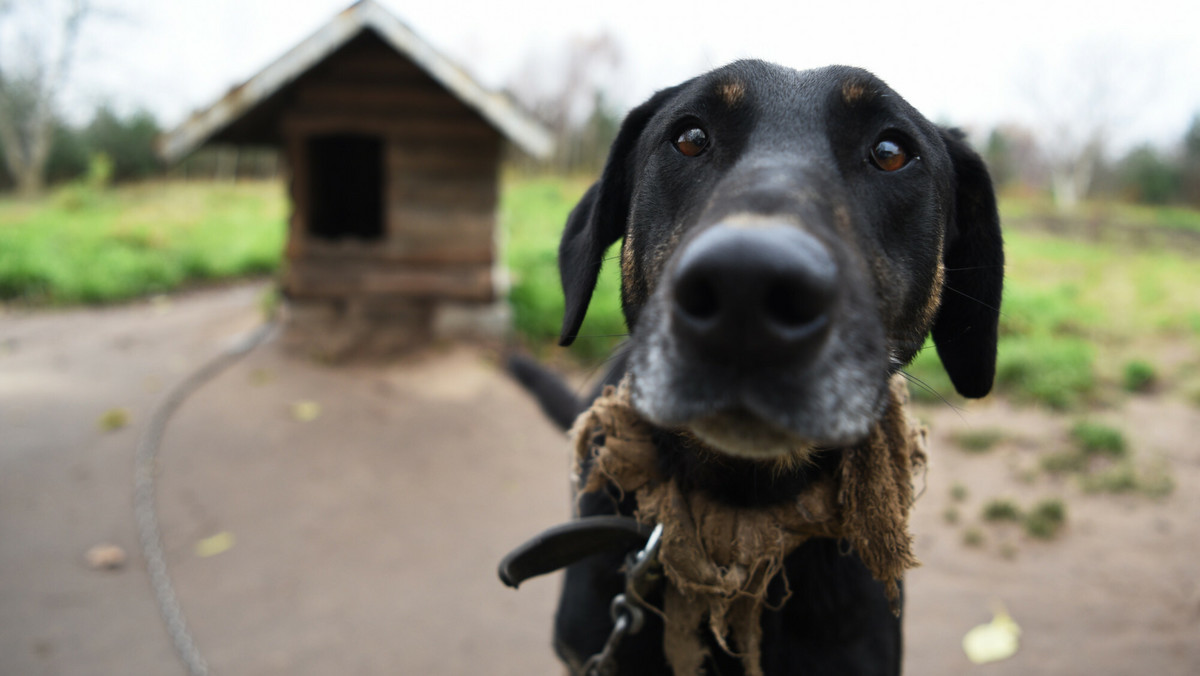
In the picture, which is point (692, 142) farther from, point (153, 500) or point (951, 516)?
point (153, 500)

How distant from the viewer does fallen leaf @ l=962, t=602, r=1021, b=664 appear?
133 inches

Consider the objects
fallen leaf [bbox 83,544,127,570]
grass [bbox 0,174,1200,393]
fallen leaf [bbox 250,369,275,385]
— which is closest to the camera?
fallen leaf [bbox 83,544,127,570]

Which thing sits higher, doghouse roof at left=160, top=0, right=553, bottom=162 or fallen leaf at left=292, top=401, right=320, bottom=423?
doghouse roof at left=160, top=0, right=553, bottom=162

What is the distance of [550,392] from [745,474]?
7.74ft

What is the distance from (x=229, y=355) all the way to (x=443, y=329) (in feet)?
7.37

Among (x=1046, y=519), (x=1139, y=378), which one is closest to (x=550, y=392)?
(x=1046, y=519)

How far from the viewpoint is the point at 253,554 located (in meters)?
4.12

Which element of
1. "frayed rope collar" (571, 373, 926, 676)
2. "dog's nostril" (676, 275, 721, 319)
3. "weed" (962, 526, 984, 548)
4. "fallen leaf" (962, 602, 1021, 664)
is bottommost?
"fallen leaf" (962, 602, 1021, 664)

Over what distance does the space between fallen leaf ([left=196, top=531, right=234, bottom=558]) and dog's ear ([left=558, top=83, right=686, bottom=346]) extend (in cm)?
332

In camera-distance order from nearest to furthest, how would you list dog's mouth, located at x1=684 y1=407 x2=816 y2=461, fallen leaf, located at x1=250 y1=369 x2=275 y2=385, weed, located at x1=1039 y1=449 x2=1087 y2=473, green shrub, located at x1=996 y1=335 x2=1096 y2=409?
dog's mouth, located at x1=684 y1=407 x2=816 y2=461, weed, located at x1=1039 y1=449 x2=1087 y2=473, green shrub, located at x1=996 y1=335 x2=1096 y2=409, fallen leaf, located at x1=250 y1=369 x2=275 y2=385

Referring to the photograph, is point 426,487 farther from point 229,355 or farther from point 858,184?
point 858,184

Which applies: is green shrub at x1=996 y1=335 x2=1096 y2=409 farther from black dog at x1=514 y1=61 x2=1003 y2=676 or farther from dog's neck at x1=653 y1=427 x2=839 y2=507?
dog's neck at x1=653 y1=427 x2=839 y2=507

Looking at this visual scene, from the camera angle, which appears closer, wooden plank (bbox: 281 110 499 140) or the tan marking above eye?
the tan marking above eye

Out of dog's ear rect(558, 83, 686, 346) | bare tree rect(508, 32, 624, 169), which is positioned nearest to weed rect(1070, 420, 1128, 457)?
dog's ear rect(558, 83, 686, 346)
